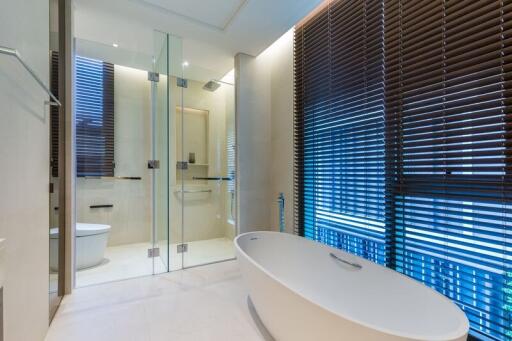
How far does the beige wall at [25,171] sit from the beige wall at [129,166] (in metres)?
1.89

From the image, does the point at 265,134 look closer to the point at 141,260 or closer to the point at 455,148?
the point at 455,148

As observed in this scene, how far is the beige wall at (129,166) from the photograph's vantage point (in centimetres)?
332

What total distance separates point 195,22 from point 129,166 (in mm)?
2178

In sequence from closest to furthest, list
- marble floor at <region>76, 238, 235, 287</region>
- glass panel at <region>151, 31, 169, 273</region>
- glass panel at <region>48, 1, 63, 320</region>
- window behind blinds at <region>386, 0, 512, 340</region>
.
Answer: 1. window behind blinds at <region>386, 0, 512, 340</region>
2. glass panel at <region>48, 1, 63, 320</region>
3. marble floor at <region>76, 238, 235, 287</region>
4. glass panel at <region>151, 31, 169, 273</region>

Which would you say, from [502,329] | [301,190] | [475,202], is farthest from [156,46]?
[502,329]

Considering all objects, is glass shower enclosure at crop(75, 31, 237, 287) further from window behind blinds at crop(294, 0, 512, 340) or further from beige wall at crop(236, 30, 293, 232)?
window behind blinds at crop(294, 0, 512, 340)

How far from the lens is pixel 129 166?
11.3ft

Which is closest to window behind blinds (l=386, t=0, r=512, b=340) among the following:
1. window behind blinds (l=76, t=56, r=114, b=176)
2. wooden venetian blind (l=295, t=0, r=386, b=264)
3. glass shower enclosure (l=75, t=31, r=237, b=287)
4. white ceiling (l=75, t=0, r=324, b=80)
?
wooden venetian blind (l=295, t=0, r=386, b=264)

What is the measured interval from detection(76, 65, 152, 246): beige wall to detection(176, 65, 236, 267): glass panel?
78 cm

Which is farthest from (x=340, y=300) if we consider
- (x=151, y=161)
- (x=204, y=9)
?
(x=204, y=9)

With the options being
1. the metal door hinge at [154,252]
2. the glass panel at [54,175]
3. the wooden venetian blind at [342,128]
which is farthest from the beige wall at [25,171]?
the wooden venetian blind at [342,128]

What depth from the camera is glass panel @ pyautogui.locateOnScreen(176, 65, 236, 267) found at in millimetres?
3027

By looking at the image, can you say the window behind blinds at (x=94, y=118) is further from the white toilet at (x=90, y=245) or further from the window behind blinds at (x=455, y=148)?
the window behind blinds at (x=455, y=148)

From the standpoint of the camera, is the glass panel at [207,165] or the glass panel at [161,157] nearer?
the glass panel at [161,157]
